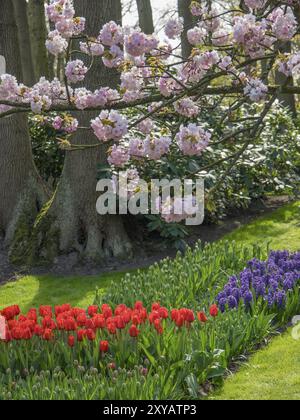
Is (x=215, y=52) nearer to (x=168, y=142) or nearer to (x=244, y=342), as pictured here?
(x=168, y=142)

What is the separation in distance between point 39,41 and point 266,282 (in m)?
9.34

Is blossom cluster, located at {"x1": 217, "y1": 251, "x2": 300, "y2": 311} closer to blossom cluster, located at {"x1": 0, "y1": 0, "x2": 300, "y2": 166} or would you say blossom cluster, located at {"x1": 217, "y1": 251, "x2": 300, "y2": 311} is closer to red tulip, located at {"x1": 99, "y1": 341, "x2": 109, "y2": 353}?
red tulip, located at {"x1": 99, "y1": 341, "x2": 109, "y2": 353}

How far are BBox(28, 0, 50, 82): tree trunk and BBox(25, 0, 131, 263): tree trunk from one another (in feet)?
16.9

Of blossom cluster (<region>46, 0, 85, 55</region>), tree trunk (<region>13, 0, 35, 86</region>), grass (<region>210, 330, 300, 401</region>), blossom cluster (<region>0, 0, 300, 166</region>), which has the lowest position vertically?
grass (<region>210, 330, 300, 401</region>)

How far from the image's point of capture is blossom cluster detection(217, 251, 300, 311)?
6137mm

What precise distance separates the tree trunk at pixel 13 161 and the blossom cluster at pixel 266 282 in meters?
4.14

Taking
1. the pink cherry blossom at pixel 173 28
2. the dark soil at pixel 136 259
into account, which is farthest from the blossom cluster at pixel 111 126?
the dark soil at pixel 136 259

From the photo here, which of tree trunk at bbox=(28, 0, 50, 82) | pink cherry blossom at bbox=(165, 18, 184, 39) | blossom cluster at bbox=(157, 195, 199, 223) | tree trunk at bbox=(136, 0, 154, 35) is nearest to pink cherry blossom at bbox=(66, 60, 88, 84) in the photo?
pink cherry blossom at bbox=(165, 18, 184, 39)

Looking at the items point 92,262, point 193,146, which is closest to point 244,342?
point 193,146

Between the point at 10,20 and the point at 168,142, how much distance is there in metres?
6.28

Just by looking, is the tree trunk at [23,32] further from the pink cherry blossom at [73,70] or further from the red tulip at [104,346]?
the red tulip at [104,346]

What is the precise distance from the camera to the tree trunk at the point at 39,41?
14422 millimetres

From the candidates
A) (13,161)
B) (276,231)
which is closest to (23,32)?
(13,161)

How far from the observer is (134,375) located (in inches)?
179
